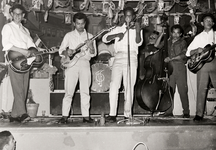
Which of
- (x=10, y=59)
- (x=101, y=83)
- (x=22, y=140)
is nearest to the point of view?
(x=22, y=140)

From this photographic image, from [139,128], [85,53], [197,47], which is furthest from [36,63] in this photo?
[197,47]

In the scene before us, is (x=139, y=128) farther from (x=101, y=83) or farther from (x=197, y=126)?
(x=101, y=83)

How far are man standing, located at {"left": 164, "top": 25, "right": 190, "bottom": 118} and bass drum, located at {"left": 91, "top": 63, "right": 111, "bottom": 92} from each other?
1489 mm

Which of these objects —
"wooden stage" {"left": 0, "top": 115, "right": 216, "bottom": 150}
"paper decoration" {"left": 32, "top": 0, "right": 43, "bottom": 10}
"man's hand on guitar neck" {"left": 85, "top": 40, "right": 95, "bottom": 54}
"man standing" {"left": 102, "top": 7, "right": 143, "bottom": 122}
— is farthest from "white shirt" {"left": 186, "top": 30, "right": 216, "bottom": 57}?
"paper decoration" {"left": 32, "top": 0, "right": 43, "bottom": 10}

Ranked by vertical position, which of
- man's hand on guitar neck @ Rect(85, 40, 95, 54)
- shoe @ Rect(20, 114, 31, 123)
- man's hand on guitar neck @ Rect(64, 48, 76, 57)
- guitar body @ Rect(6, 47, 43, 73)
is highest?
man's hand on guitar neck @ Rect(85, 40, 95, 54)

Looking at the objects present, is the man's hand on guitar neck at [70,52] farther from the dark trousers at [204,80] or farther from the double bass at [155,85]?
the dark trousers at [204,80]

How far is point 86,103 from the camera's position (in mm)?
4414

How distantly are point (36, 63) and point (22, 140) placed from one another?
4.62 feet

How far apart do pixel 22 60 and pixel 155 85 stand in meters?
2.41

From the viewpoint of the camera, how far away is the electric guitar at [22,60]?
14.1 feet

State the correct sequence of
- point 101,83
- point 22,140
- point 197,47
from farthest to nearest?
point 101,83
point 197,47
point 22,140

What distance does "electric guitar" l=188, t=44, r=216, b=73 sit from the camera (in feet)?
14.8

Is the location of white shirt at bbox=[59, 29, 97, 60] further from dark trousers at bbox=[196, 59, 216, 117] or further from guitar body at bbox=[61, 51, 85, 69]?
dark trousers at bbox=[196, 59, 216, 117]

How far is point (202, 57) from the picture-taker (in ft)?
15.1
